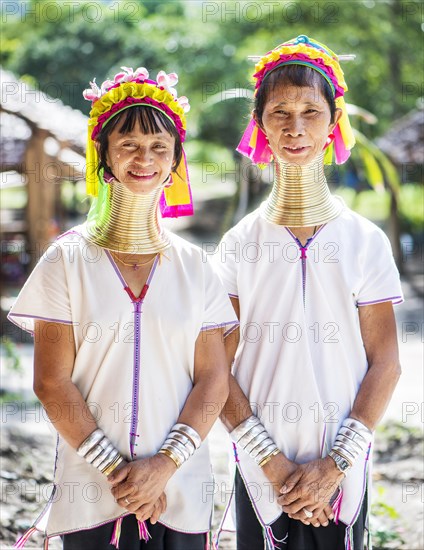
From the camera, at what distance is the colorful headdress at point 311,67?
2.56 metres

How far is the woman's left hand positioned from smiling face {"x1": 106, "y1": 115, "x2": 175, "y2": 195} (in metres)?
1.04

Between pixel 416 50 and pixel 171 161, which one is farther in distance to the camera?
pixel 416 50

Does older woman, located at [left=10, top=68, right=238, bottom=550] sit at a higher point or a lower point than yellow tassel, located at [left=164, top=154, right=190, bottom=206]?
lower

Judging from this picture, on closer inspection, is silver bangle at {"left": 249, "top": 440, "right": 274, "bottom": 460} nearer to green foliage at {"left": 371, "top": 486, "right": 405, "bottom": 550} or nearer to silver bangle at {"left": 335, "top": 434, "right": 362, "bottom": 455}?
silver bangle at {"left": 335, "top": 434, "right": 362, "bottom": 455}

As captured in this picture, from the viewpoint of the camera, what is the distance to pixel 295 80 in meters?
2.53

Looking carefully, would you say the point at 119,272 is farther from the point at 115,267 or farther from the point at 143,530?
the point at 143,530

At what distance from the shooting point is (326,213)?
2.63 metres

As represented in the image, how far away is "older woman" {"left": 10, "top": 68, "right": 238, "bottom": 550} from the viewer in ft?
7.84

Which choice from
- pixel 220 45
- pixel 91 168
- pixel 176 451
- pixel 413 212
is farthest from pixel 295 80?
pixel 413 212

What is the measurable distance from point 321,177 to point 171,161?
21.1 inches

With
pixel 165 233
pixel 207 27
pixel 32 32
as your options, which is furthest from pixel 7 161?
pixel 32 32

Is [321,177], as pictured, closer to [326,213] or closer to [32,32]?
[326,213]

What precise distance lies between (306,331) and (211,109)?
1639 cm

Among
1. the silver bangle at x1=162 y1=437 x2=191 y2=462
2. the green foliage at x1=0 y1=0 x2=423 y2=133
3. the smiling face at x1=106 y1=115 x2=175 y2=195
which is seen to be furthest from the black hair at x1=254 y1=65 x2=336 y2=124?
the green foliage at x1=0 y1=0 x2=423 y2=133
